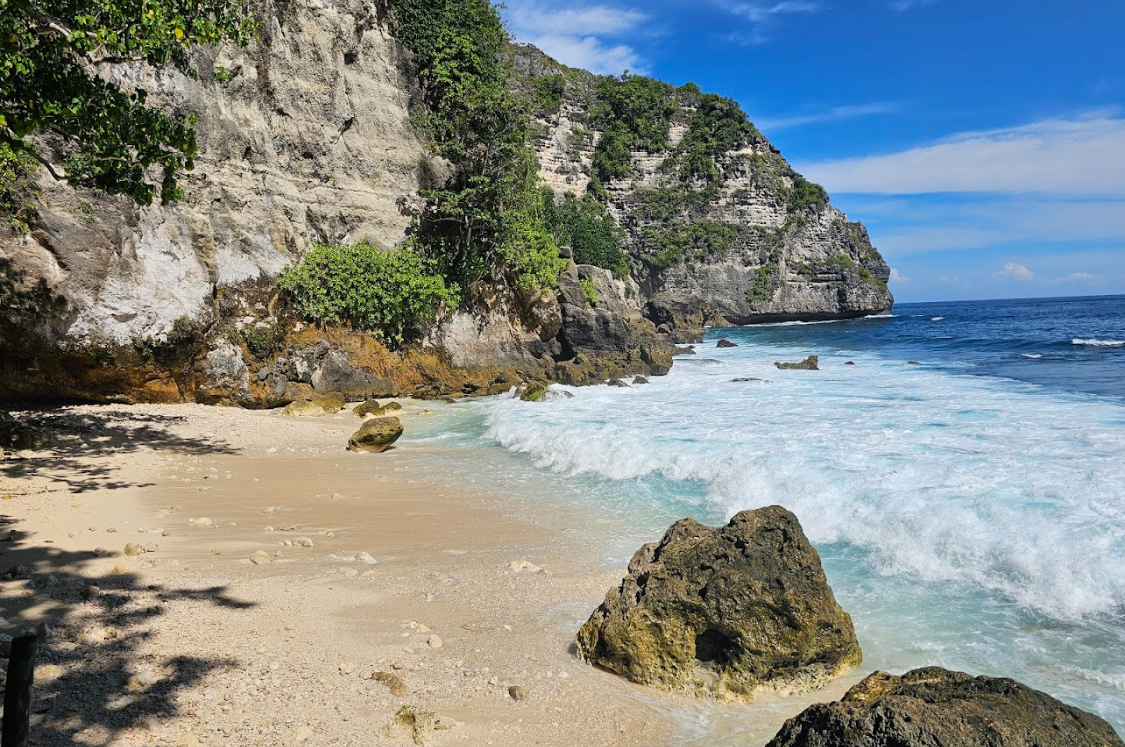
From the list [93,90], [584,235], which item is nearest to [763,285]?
[584,235]

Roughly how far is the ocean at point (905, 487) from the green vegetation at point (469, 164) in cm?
580

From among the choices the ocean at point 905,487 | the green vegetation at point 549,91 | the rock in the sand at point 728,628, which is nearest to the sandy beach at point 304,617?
the rock in the sand at point 728,628

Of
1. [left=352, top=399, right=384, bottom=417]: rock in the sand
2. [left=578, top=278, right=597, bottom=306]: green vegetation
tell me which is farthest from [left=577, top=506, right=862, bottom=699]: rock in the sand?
[left=578, top=278, right=597, bottom=306]: green vegetation

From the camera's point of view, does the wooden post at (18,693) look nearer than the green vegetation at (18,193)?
Yes

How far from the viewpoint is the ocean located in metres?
5.03

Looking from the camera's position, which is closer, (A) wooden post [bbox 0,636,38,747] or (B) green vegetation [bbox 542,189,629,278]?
(A) wooden post [bbox 0,636,38,747]

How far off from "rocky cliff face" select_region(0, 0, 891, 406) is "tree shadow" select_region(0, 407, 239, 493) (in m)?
1.63

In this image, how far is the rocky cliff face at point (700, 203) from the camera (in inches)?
2601

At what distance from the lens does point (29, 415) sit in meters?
11.5

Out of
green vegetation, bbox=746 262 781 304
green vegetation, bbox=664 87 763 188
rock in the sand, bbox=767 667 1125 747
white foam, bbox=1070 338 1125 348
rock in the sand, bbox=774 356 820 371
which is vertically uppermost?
green vegetation, bbox=664 87 763 188

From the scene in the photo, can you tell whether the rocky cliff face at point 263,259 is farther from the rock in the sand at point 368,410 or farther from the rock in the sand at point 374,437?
the rock in the sand at point 374,437

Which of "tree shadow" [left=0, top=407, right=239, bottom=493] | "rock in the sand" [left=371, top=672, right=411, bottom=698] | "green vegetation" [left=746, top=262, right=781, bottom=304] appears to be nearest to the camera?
"rock in the sand" [left=371, top=672, right=411, bottom=698]

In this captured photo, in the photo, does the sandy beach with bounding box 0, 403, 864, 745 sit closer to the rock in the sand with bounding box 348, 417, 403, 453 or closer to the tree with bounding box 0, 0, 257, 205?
the rock in the sand with bounding box 348, 417, 403, 453

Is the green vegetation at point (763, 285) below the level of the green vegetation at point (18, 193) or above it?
above
